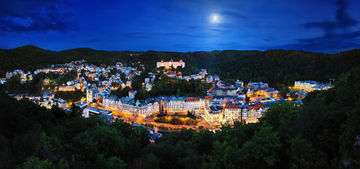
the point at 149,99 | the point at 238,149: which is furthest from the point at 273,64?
the point at 238,149

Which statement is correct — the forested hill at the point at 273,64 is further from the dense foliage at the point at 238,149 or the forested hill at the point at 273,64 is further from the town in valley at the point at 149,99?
the dense foliage at the point at 238,149

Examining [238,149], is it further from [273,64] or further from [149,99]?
[273,64]

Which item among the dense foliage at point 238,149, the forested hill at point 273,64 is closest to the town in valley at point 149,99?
the forested hill at point 273,64

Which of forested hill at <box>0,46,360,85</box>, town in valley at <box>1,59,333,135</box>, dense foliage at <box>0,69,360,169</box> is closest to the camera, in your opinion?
dense foliage at <box>0,69,360,169</box>

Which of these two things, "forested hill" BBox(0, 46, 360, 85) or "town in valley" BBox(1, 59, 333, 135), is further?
"forested hill" BBox(0, 46, 360, 85)

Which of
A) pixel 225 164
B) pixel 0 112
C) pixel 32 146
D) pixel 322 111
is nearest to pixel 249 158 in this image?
pixel 225 164

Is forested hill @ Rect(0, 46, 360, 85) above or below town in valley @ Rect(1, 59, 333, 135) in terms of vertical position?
above

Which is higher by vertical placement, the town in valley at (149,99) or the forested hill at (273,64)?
the forested hill at (273,64)

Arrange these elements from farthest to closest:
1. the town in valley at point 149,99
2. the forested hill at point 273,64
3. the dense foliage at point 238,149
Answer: the forested hill at point 273,64
the town in valley at point 149,99
the dense foliage at point 238,149

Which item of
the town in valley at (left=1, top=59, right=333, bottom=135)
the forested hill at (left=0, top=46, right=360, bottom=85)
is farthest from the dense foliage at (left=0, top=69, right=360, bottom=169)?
the forested hill at (left=0, top=46, right=360, bottom=85)

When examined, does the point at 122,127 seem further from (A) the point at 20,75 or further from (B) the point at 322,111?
(A) the point at 20,75

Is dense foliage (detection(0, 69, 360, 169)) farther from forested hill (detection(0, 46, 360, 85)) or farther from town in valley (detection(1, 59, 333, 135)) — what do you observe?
forested hill (detection(0, 46, 360, 85))
